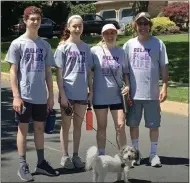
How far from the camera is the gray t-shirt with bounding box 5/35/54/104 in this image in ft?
15.8

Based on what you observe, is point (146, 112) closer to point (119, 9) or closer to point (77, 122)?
point (77, 122)

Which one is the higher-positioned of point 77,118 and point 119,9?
point 119,9


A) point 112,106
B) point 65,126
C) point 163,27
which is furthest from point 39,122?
point 163,27

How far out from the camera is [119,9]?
143 ft

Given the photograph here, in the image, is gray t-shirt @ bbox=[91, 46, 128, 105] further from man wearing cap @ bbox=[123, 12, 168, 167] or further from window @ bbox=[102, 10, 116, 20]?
window @ bbox=[102, 10, 116, 20]

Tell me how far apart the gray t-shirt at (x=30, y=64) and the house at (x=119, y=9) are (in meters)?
36.0

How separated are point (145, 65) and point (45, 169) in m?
1.72

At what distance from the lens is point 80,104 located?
5.29 m

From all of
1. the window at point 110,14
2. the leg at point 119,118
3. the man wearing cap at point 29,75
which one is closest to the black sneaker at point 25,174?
the man wearing cap at point 29,75

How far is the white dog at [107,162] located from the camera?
15.4ft

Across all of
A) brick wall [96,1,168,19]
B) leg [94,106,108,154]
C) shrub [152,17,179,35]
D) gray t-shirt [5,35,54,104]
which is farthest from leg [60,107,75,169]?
brick wall [96,1,168,19]

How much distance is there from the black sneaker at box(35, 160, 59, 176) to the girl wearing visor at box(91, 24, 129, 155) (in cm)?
78

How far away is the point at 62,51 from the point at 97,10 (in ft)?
139

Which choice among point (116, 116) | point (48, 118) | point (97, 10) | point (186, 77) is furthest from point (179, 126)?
point (97, 10)
